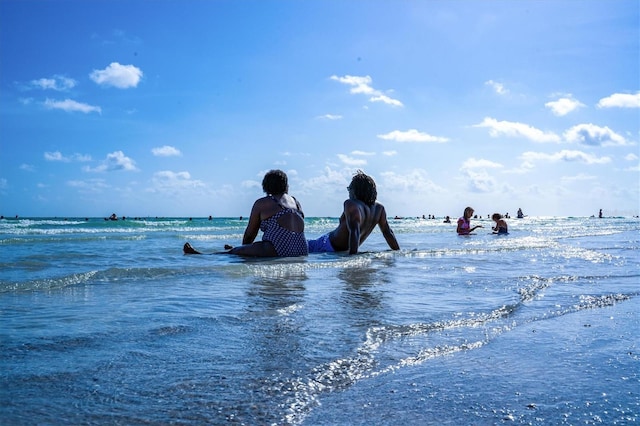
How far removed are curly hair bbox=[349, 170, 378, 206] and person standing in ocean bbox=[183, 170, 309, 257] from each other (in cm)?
104

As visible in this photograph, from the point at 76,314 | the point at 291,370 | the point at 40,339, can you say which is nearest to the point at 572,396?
the point at 291,370

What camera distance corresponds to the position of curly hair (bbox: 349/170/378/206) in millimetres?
8531

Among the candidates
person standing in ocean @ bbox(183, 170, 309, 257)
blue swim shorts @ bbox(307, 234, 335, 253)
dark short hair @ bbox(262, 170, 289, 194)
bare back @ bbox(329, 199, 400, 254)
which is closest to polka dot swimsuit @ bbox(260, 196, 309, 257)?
person standing in ocean @ bbox(183, 170, 309, 257)

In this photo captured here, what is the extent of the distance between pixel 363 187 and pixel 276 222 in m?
1.64

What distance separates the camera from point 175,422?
176cm

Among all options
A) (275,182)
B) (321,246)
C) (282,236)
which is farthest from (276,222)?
(321,246)

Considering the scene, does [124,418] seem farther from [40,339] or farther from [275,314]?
[275,314]

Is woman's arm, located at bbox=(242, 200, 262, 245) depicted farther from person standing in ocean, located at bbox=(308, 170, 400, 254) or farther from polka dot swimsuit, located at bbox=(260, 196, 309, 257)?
person standing in ocean, located at bbox=(308, 170, 400, 254)

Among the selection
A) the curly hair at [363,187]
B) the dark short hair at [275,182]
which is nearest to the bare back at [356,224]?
the curly hair at [363,187]

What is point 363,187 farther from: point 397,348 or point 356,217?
point 397,348

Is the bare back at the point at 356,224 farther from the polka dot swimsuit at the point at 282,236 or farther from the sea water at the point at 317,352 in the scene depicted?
the sea water at the point at 317,352

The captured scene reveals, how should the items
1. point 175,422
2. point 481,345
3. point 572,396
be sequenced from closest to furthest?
point 175,422 → point 572,396 → point 481,345

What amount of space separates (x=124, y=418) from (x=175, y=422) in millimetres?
187

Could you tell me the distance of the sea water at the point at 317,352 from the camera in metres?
1.90
